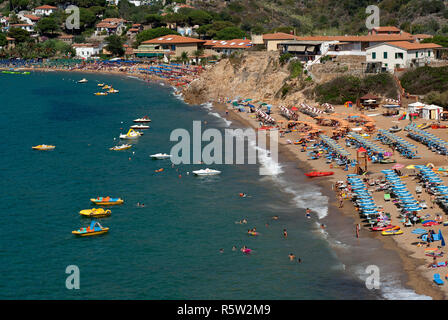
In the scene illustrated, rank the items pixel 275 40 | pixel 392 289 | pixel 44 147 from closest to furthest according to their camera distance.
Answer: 1. pixel 392 289
2. pixel 44 147
3. pixel 275 40

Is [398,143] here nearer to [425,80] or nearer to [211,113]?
[425,80]

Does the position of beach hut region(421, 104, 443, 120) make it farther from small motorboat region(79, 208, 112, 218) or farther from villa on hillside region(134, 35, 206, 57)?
villa on hillside region(134, 35, 206, 57)

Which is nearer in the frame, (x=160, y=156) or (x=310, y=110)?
(x=160, y=156)

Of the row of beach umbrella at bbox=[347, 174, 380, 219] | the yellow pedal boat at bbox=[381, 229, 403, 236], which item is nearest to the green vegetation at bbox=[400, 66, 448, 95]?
A: the row of beach umbrella at bbox=[347, 174, 380, 219]

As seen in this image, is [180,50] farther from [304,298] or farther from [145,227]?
[304,298]

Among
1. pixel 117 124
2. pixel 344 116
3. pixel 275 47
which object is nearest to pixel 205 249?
pixel 344 116

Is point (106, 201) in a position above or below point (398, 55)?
below

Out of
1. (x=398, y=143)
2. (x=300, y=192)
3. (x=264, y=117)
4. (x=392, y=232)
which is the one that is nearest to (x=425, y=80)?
(x=264, y=117)

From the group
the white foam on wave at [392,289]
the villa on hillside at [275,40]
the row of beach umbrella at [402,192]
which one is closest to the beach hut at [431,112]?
the row of beach umbrella at [402,192]
